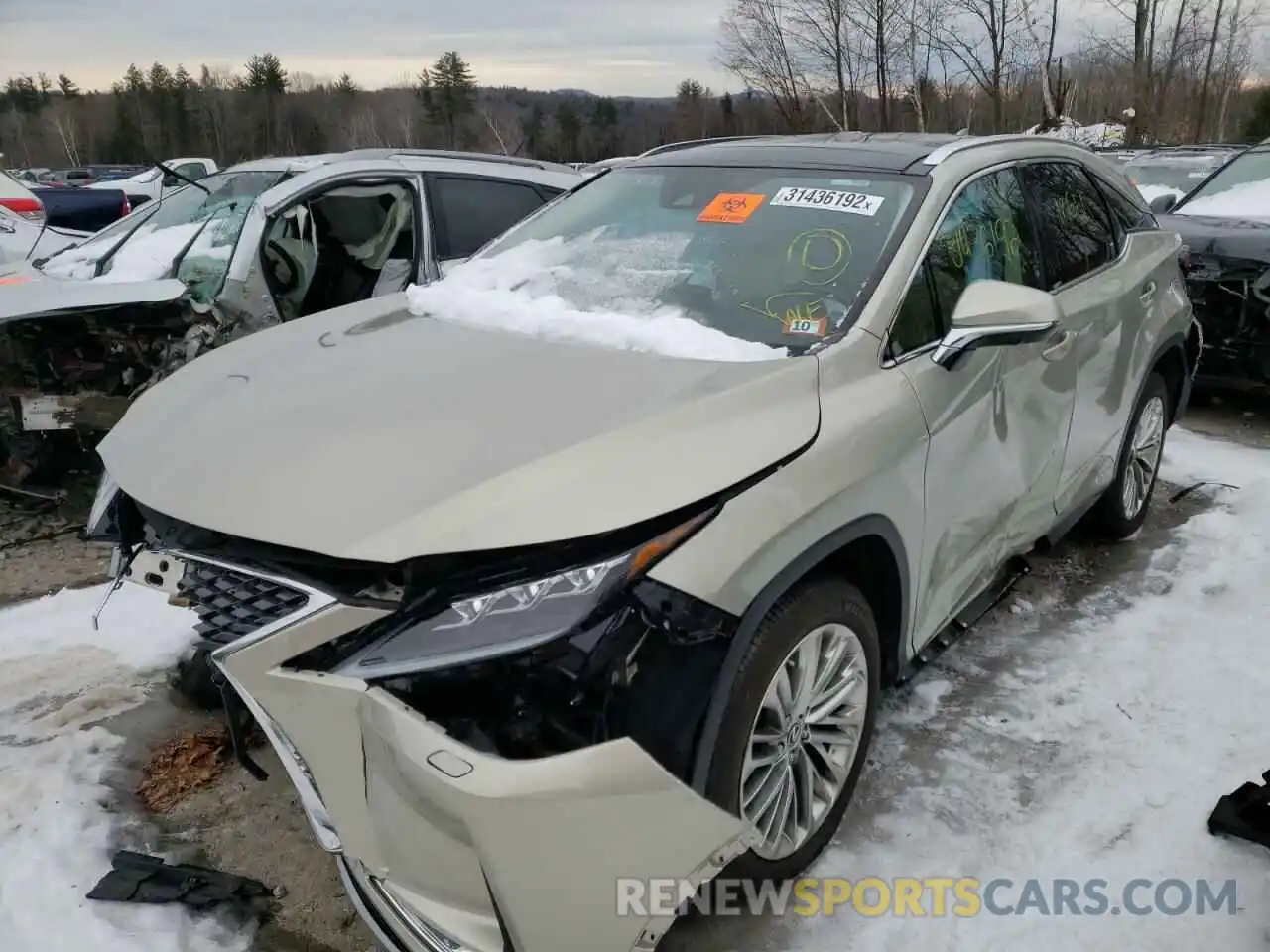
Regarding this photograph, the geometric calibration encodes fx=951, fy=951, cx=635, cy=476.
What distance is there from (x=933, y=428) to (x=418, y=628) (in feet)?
5.00

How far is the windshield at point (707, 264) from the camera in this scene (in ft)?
8.46

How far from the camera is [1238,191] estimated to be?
24.3ft

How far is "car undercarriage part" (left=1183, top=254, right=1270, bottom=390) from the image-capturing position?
6141mm

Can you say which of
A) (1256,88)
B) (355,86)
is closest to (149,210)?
(1256,88)

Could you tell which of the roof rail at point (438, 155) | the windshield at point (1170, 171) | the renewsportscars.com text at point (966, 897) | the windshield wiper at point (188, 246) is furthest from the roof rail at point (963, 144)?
the windshield at point (1170, 171)

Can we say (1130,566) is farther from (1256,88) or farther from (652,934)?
(1256,88)

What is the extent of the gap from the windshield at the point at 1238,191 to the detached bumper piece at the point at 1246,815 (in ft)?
18.5

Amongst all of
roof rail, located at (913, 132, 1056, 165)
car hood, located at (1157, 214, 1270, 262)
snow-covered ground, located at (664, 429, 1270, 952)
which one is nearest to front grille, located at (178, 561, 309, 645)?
snow-covered ground, located at (664, 429, 1270, 952)

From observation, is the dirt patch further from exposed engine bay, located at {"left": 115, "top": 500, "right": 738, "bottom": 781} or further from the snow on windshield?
the snow on windshield

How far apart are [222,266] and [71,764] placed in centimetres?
286

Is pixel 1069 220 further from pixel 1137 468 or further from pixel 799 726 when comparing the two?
pixel 799 726

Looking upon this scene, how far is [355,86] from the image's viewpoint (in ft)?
316

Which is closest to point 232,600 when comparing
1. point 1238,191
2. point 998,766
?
point 998,766

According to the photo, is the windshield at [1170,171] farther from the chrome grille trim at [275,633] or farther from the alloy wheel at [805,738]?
the chrome grille trim at [275,633]
